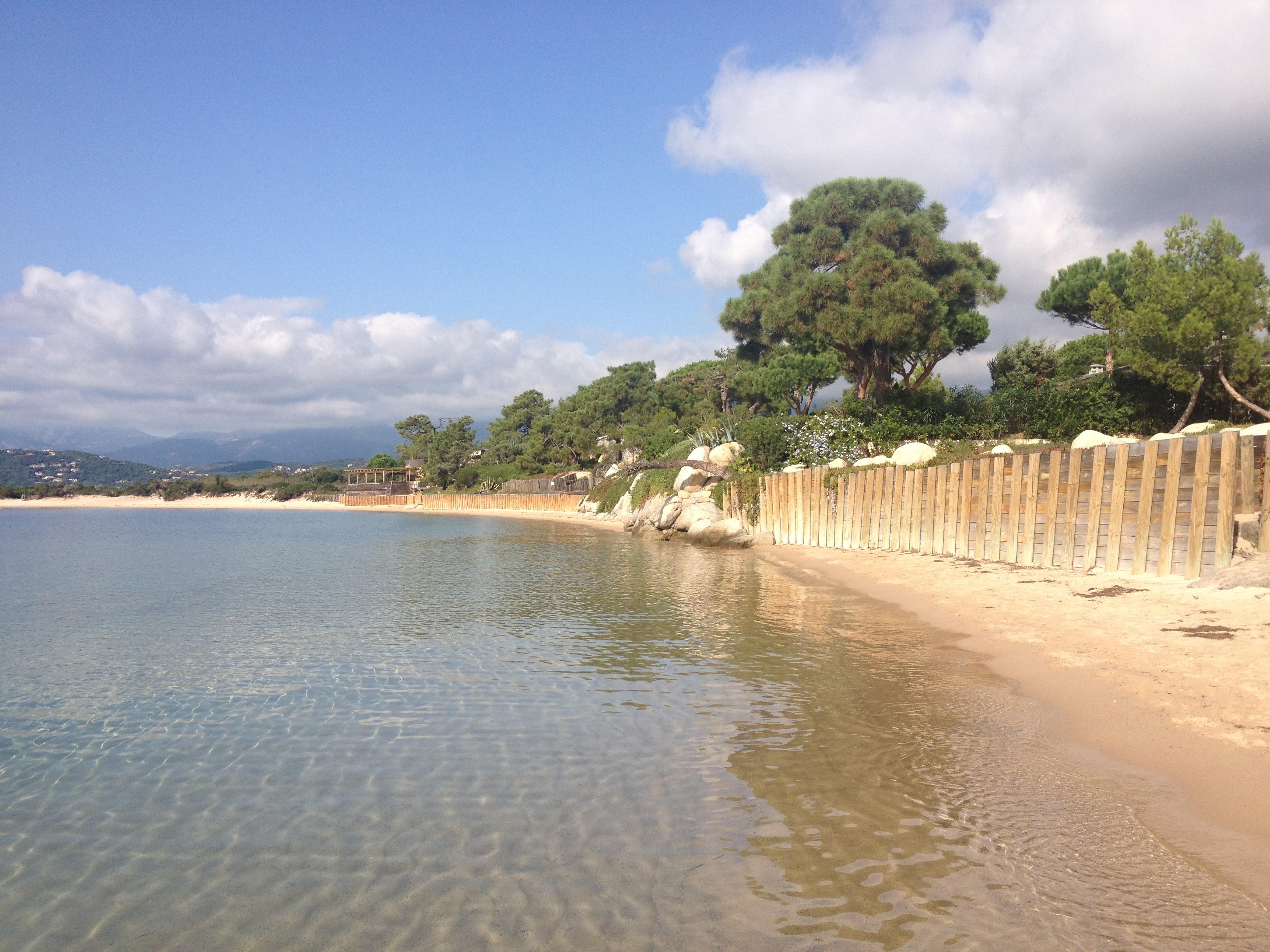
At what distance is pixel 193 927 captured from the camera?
360 centimetres

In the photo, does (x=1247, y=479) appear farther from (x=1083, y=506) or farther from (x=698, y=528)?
(x=698, y=528)

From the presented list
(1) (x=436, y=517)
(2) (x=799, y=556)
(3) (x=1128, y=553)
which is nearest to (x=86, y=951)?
(3) (x=1128, y=553)

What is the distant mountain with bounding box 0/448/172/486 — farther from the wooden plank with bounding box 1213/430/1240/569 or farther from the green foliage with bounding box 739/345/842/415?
the wooden plank with bounding box 1213/430/1240/569

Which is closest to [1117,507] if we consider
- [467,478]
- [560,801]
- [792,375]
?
[560,801]

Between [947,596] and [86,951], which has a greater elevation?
[947,596]

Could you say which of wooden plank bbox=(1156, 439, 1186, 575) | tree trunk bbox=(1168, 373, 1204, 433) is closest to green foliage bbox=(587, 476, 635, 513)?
tree trunk bbox=(1168, 373, 1204, 433)

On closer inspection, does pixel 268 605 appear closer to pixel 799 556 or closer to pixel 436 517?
pixel 799 556

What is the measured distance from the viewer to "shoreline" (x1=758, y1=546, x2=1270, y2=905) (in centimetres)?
429

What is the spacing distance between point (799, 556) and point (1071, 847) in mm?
15861

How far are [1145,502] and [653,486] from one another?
25614 millimetres

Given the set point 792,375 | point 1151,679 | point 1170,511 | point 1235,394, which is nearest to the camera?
point 1151,679

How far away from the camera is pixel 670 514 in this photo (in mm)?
29828

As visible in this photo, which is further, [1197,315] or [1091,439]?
[1197,315]

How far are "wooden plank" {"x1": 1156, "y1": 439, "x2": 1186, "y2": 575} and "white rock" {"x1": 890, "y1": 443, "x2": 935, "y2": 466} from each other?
334 inches
